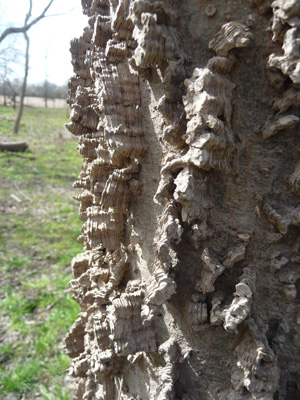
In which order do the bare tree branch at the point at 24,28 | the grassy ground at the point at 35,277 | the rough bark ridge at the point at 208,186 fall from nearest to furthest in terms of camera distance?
1. the rough bark ridge at the point at 208,186
2. the grassy ground at the point at 35,277
3. the bare tree branch at the point at 24,28

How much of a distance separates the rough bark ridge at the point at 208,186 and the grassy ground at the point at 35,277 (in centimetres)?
144

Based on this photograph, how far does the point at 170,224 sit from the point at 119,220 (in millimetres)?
242

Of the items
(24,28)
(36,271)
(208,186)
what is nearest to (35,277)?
(36,271)

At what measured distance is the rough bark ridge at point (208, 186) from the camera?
1.72 feet

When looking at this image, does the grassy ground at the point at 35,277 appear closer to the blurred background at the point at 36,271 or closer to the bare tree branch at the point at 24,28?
the blurred background at the point at 36,271

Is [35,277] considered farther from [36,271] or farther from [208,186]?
[208,186]

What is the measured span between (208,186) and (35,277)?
2.67 metres

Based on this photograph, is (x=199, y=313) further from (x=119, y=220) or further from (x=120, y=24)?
(x=120, y=24)

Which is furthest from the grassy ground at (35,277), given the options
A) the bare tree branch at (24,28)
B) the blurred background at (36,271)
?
the bare tree branch at (24,28)

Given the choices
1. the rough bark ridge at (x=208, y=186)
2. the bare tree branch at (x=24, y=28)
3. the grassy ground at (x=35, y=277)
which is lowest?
the grassy ground at (x=35, y=277)

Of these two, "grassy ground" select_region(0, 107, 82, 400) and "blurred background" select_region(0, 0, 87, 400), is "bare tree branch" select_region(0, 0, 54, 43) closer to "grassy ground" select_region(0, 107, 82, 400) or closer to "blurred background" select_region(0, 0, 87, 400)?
"blurred background" select_region(0, 0, 87, 400)

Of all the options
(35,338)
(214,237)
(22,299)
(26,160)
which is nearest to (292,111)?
(214,237)

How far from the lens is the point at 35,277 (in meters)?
2.87

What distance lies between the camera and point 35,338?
7.14 feet
